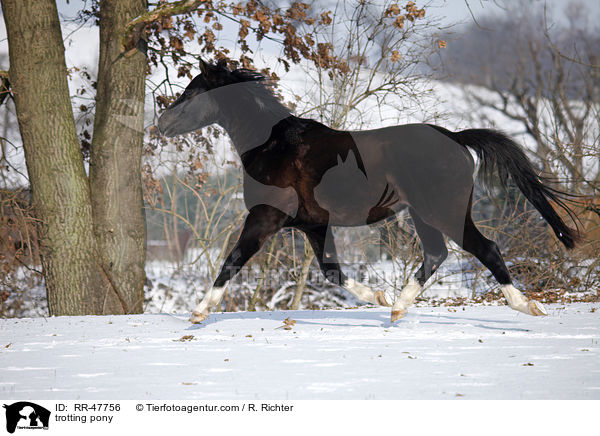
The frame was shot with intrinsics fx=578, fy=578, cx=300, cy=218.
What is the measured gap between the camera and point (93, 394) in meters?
2.77

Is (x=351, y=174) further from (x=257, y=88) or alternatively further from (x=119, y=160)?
(x=119, y=160)

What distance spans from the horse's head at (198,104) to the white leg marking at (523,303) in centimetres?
284

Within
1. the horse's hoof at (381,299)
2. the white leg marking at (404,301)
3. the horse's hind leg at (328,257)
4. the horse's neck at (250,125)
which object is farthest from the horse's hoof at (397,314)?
the horse's neck at (250,125)

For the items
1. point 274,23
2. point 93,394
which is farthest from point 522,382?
point 274,23

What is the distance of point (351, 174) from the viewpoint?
4.63 m

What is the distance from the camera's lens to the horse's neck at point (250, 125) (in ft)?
16.0

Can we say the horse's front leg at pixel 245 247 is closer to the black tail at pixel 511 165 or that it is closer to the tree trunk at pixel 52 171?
the black tail at pixel 511 165

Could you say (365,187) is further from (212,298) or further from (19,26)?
(19,26)

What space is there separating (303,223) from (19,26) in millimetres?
4215

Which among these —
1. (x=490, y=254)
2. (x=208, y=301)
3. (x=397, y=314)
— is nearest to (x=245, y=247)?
(x=208, y=301)

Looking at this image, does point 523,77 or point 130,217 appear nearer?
point 130,217

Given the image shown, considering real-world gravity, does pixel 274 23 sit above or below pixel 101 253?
above

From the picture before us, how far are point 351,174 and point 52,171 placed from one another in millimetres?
3655
